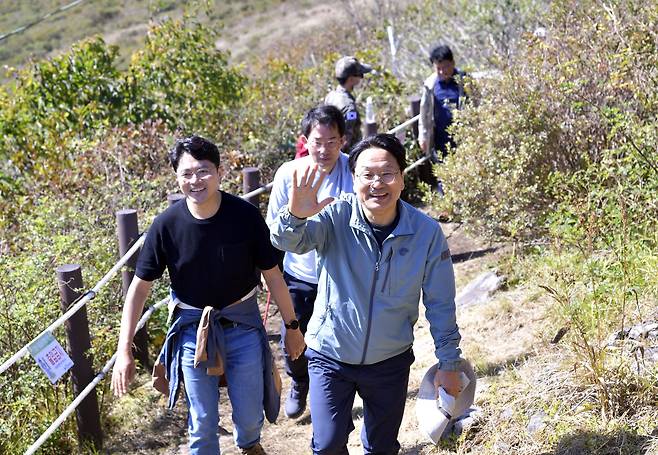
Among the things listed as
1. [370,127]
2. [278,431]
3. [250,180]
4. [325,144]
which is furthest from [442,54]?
[278,431]

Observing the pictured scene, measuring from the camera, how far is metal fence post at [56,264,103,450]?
14.5ft

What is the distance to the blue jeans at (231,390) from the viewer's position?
12.3ft

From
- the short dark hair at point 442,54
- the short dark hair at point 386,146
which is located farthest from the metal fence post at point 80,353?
the short dark hair at point 442,54

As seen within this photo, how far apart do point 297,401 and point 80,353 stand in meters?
1.25

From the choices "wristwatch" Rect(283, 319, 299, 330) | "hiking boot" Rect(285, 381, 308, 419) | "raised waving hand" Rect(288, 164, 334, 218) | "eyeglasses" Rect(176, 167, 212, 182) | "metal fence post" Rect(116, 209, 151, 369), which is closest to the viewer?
"raised waving hand" Rect(288, 164, 334, 218)

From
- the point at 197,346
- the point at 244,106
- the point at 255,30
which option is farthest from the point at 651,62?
the point at 255,30

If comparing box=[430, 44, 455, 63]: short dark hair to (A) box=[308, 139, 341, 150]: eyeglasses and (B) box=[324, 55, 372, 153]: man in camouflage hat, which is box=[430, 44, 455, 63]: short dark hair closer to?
(B) box=[324, 55, 372, 153]: man in camouflage hat

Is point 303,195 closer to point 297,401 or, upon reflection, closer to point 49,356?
point 49,356

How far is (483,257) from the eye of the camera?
6.80 m

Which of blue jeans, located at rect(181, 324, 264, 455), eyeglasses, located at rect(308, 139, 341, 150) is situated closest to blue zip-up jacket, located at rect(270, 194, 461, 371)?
blue jeans, located at rect(181, 324, 264, 455)

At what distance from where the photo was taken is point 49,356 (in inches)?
159

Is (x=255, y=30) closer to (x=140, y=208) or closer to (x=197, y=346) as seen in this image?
(x=140, y=208)

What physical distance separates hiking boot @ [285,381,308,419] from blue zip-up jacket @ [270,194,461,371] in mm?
1584

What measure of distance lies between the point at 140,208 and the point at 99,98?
9.80 feet
